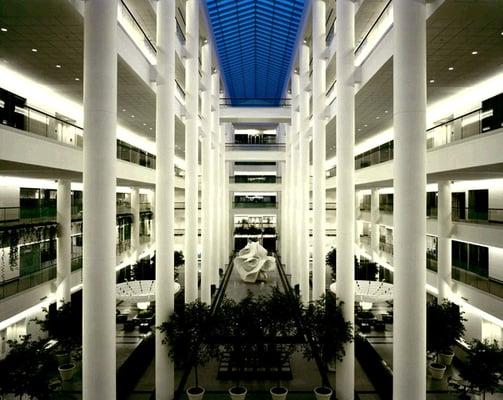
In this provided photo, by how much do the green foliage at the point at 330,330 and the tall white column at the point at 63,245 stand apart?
930 centimetres

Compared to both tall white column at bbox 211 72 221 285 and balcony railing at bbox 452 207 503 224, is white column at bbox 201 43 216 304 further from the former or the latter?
balcony railing at bbox 452 207 503 224

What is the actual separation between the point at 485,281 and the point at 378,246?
11724mm

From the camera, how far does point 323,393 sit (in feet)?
35.4

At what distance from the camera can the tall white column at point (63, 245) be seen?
48.6 feet

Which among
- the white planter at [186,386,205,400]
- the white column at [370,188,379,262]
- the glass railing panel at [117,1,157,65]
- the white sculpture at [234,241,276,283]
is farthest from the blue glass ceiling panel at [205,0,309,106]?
the white planter at [186,386,205,400]

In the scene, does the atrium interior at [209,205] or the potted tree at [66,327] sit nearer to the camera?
the atrium interior at [209,205]

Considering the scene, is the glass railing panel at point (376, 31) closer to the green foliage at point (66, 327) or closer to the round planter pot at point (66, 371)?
the green foliage at point (66, 327)

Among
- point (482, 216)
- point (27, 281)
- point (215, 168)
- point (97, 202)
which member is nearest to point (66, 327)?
point (27, 281)

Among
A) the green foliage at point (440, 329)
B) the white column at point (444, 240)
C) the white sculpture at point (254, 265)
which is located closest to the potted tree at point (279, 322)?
the green foliage at point (440, 329)

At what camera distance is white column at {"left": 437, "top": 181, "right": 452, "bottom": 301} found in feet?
51.4

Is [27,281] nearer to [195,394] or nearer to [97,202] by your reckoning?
[195,394]

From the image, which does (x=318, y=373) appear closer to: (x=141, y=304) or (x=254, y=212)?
(x=141, y=304)

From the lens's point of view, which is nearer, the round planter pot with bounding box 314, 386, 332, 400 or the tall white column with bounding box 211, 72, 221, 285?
the round planter pot with bounding box 314, 386, 332, 400

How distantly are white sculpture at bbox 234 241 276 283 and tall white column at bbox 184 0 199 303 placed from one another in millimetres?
11940
